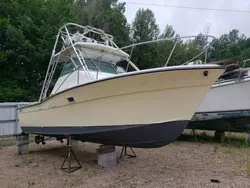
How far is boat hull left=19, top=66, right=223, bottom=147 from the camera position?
11.0ft

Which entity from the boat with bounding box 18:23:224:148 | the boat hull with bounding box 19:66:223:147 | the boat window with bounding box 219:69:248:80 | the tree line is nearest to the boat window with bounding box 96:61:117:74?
the boat with bounding box 18:23:224:148

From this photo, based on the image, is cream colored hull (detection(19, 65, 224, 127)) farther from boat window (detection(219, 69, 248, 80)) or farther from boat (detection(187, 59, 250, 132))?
boat window (detection(219, 69, 248, 80))

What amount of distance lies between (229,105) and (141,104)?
3930 mm

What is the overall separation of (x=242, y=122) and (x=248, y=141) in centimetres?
70

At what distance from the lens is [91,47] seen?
16.4 feet

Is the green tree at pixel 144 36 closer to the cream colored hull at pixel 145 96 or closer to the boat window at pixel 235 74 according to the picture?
the boat window at pixel 235 74

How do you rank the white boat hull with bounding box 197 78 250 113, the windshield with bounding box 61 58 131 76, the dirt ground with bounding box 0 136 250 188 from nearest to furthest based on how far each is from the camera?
the dirt ground with bounding box 0 136 250 188, the windshield with bounding box 61 58 131 76, the white boat hull with bounding box 197 78 250 113

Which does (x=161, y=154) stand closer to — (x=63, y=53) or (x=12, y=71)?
(x=63, y=53)

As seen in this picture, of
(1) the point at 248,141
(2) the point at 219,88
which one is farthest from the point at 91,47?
(1) the point at 248,141

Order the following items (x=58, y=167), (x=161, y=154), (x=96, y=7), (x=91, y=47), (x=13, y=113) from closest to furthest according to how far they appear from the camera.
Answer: (x=58, y=167) < (x=91, y=47) < (x=161, y=154) < (x=13, y=113) < (x=96, y=7)

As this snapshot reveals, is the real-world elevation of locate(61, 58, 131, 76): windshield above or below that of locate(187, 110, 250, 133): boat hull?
above

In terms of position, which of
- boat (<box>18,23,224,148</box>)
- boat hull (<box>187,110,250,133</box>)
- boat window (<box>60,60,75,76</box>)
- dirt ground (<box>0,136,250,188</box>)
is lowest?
dirt ground (<box>0,136,250,188</box>)

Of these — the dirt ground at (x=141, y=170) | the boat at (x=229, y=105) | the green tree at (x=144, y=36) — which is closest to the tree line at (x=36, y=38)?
the green tree at (x=144, y=36)

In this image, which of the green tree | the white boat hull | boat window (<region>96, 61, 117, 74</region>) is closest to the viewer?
boat window (<region>96, 61, 117, 74</region>)
